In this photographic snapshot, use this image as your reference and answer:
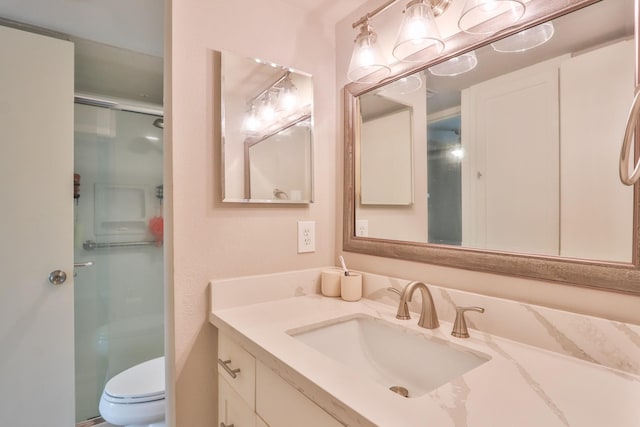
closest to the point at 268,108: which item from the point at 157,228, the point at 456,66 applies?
the point at 456,66

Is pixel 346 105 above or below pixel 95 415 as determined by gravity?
above

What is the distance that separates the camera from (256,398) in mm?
777

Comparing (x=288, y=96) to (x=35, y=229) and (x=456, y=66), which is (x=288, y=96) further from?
(x=35, y=229)

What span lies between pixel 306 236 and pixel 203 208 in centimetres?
43

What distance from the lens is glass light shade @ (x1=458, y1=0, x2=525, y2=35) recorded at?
78cm

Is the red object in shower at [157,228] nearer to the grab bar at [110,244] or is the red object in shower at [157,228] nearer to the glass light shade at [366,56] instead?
the grab bar at [110,244]

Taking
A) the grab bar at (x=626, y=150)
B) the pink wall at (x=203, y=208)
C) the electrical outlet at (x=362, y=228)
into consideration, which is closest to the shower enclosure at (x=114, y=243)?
the pink wall at (x=203, y=208)

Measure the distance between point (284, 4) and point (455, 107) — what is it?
79 cm

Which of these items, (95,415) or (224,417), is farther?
(95,415)

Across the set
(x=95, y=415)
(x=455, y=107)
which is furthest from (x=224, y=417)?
(x=95, y=415)

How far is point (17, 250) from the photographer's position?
1400mm

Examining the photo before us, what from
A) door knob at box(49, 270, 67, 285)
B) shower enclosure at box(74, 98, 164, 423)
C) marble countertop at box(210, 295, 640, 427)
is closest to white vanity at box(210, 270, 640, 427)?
marble countertop at box(210, 295, 640, 427)

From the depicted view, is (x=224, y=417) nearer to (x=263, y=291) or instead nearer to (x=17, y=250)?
(x=263, y=291)

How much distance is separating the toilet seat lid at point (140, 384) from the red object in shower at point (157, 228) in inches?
37.8
